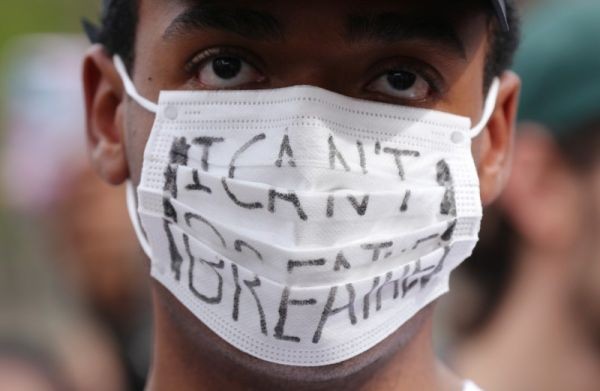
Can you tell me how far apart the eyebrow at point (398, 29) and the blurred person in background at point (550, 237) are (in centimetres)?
202

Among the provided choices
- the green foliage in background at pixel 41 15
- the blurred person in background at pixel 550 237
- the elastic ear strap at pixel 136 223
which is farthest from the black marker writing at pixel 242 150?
the green foliage in background at pixel 41 15

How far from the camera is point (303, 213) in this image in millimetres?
3035

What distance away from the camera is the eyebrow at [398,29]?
3102 mm

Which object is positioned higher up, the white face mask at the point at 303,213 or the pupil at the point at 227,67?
the pupil at the point at 227,67

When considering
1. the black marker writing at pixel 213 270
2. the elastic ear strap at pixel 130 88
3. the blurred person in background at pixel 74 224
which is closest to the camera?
the black marker writing at pixel 213 270

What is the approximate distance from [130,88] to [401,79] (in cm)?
69

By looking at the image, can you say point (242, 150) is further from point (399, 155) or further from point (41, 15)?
point (41, 15)

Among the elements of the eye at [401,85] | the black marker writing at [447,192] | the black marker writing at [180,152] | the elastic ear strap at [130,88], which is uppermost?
the eye at [401,85]

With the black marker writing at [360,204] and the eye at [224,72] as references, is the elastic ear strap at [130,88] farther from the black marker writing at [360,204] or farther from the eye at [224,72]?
the black marker writing at [360,204]

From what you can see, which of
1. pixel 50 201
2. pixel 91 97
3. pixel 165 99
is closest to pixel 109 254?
pixel 50 201

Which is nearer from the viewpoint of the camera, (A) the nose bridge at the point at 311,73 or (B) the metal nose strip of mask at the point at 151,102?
(A) the nose bridge at the point at 311,73

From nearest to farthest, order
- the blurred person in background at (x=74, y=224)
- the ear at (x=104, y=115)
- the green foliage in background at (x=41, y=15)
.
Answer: the ear at (x=104, y=115)
the blurred person in background at (x=74, y=224)
the green foliage in background at (x=41, y=15)

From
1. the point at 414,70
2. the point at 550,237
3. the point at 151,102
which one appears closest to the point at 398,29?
the point at 414,70

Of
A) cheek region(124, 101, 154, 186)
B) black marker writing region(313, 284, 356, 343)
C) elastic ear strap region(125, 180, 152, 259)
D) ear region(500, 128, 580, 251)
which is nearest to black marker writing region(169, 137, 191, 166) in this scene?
cheek region(124, 101, 154, 186)
